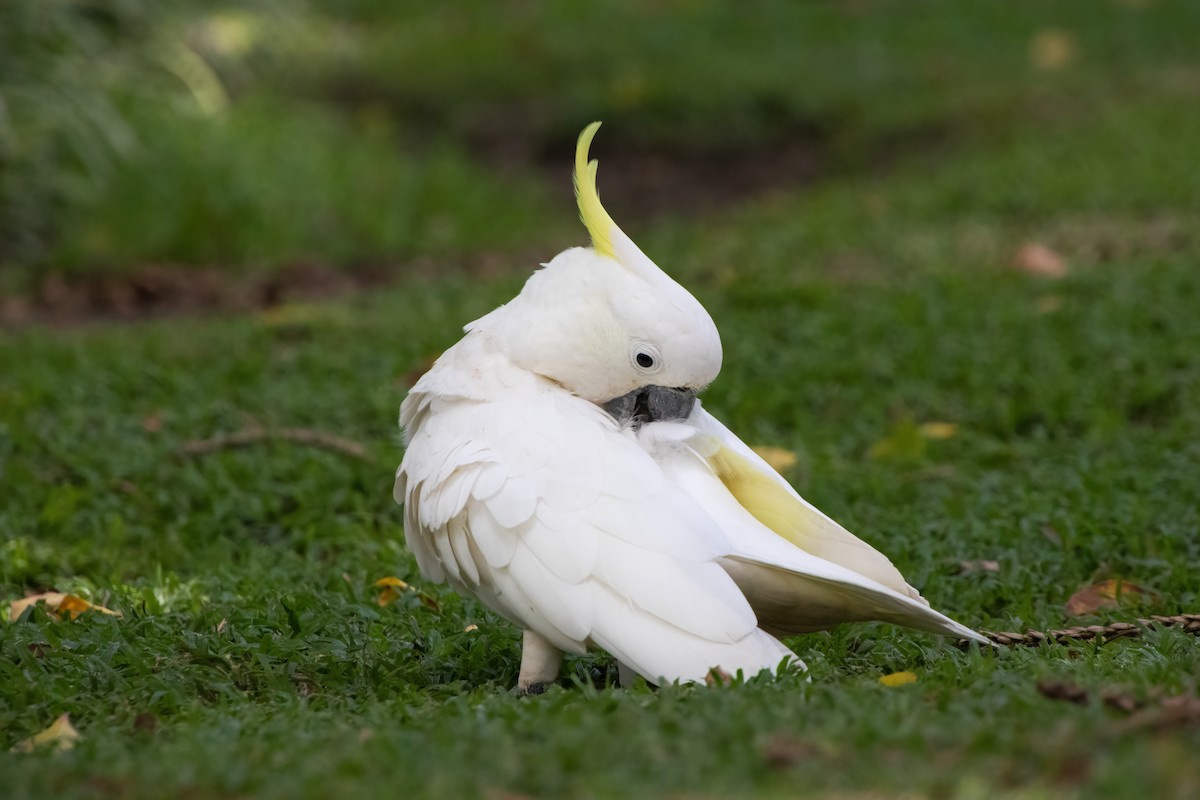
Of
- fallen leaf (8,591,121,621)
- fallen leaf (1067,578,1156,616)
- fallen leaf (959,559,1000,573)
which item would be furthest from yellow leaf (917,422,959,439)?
fallen leaf (8,591,121,621)

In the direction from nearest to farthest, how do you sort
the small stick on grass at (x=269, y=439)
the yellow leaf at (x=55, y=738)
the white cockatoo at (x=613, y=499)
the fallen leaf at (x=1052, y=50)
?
the yellow leaf at (x=55, y=738) → the white cockatoo at (x=613, y=499) → the small stick on grass at (x=269, y=439) → the fallen leaf at (x=1052, y=50)

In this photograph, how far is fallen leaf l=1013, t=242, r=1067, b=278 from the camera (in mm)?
6555

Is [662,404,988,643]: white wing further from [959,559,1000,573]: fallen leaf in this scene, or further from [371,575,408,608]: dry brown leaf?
[371,575,408,608]: dry brown leaf

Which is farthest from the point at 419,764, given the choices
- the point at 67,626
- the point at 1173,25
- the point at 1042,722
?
the point at 1173,25

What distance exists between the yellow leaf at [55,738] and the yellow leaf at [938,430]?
2980 millimetres

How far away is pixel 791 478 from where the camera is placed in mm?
4520

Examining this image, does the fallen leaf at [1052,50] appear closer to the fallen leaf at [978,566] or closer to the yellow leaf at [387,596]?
the fallen leaf at [978,566]

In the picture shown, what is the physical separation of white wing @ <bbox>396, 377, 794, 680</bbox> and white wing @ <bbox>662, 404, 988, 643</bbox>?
0.07 metres

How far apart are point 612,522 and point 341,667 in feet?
2.39

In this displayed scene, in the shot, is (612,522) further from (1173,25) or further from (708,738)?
(1173,25)

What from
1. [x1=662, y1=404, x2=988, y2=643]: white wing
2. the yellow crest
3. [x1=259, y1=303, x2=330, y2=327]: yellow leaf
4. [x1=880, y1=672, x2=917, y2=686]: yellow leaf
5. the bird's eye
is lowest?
[x1=259, y1=303, x2=330, y2=327]: yellow leaf

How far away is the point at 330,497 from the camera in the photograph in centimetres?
448

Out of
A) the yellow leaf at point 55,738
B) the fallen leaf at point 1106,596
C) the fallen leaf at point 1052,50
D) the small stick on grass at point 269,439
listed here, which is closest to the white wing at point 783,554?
the fallen leaf at point 1106,596

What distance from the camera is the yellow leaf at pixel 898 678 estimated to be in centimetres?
277
